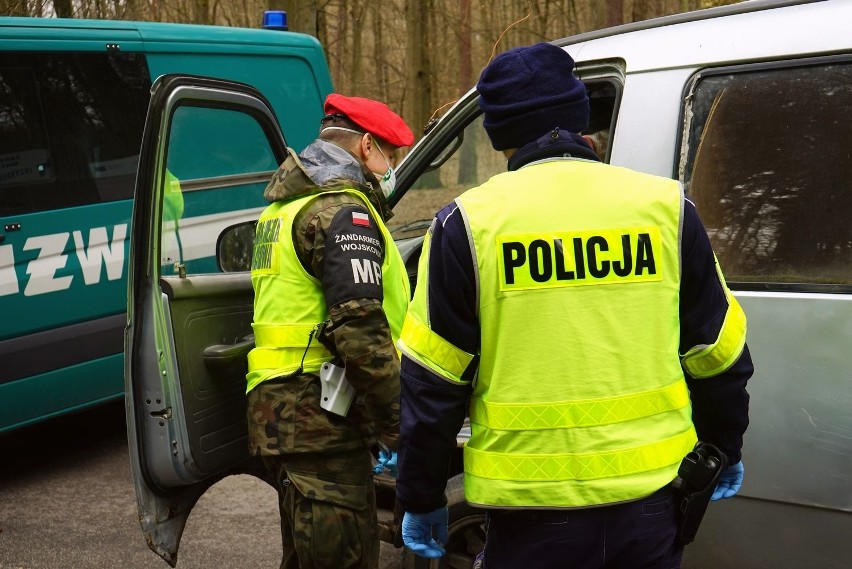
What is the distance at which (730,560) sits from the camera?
2.82 meters

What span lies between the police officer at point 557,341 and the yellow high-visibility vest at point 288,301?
0.81 metres

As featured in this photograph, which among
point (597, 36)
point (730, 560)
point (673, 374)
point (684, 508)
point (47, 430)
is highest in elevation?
point (597, 36)

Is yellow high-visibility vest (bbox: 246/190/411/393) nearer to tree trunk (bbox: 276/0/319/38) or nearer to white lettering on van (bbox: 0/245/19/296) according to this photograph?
white lettering on van (bbox: 0/245/19/296)

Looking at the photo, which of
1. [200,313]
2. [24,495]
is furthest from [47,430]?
[200,313]

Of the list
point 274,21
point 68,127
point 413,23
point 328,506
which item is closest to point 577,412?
point 328,506

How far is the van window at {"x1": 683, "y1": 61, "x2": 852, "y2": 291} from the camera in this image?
2.60m

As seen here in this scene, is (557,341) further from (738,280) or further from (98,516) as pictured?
(98,516)

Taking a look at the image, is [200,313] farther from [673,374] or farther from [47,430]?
[47,430]

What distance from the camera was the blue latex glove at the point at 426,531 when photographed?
7.00ft

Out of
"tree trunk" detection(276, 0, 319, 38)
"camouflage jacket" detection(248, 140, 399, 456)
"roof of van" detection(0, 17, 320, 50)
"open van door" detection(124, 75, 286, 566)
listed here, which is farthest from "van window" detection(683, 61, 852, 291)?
"tree trunk" detection(276, 0, 319, 38)

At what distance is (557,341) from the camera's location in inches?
76.6

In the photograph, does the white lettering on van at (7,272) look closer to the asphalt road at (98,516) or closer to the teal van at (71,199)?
the teal van at (71,199)

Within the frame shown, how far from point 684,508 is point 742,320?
0.41 metres

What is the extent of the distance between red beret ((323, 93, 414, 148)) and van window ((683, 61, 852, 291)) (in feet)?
2.79
